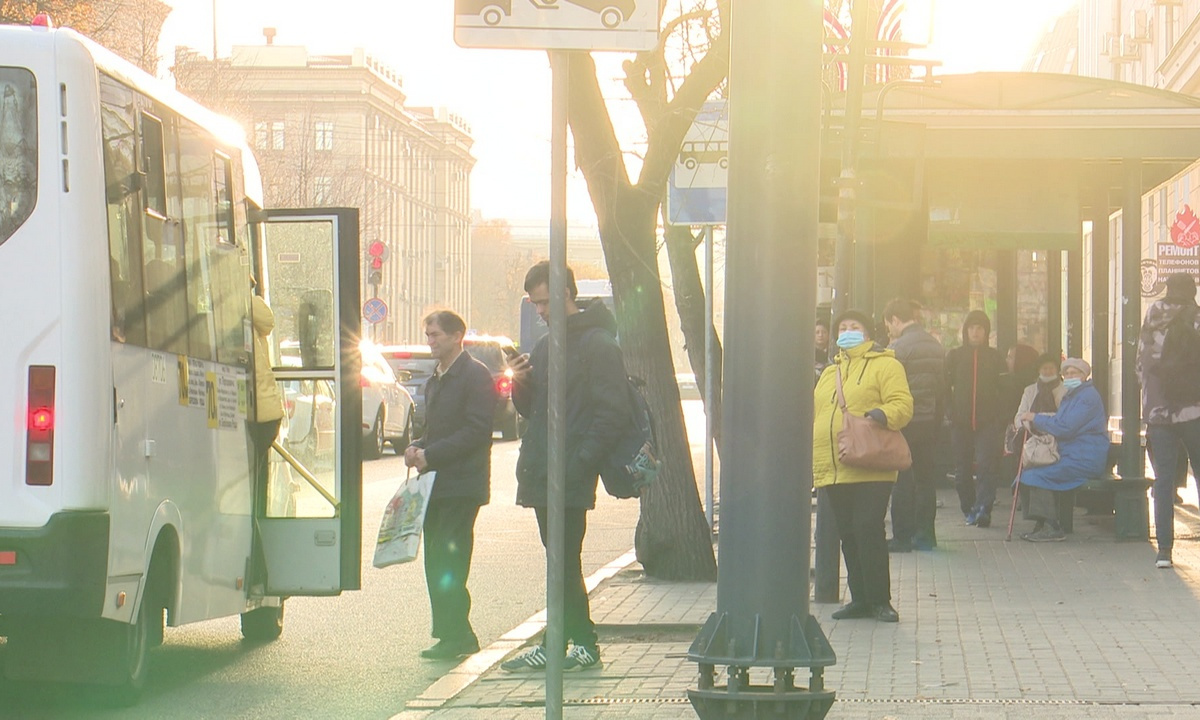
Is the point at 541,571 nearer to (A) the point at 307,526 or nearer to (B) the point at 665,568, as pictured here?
(B) the point at 665,568

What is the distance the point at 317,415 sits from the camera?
9.66 meters

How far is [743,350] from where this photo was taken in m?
5.69

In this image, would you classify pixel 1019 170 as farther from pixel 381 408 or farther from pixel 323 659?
pixel 381 408

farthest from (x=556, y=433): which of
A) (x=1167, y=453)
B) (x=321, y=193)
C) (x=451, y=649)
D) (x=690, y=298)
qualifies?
(x=321, y=193)

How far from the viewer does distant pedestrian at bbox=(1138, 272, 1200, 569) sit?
474 inches

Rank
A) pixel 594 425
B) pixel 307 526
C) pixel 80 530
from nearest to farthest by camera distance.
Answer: pixel 80 530
pixel 594 425
pixel 307 526

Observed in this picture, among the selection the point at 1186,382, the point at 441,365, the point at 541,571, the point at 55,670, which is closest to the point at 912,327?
the point at 1186,382

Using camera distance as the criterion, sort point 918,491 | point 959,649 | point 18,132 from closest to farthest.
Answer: point 18,132, point 959,649, point 918,491

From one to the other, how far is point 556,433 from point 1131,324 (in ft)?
32.6

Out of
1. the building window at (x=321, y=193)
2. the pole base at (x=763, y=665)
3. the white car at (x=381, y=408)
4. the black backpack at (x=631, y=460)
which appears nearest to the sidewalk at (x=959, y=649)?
the black backpack at (x=631, y=460)

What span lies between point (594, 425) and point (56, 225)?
8.39ft

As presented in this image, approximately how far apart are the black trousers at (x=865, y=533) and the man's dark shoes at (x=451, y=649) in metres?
2.14

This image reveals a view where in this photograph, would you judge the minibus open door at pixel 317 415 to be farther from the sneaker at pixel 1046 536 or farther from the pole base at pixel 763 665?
the sneaker at pixel 1046 536

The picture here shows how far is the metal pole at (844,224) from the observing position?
1072 cm
